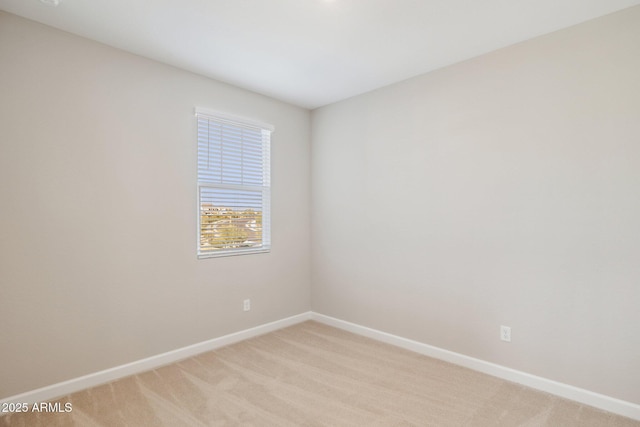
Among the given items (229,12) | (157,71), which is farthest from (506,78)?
(157,71)

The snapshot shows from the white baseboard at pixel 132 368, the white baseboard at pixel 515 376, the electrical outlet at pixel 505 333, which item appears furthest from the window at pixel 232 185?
the electrical outlet at pixel 505 333

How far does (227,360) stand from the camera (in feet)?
9.77

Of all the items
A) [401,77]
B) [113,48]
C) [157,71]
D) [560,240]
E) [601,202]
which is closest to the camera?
[601,202]

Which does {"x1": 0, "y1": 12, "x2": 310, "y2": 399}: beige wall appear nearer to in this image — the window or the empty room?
the empty room

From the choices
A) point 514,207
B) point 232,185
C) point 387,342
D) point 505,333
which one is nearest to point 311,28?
point 232,185

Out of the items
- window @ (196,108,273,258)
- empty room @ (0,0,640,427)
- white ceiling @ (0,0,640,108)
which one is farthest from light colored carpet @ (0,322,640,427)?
white ceiling @ (0,0,640,108)

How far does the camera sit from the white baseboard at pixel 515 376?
7.12 feet

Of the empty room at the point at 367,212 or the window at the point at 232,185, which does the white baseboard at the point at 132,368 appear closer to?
the empty room at the point at 367,212

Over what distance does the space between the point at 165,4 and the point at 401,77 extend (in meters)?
2.14

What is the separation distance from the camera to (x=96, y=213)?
2568mm

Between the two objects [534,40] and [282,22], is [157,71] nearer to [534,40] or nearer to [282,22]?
[282,22]

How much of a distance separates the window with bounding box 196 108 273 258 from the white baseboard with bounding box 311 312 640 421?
1.66 m

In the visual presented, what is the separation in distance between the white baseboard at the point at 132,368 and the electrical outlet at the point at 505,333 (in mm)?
2330

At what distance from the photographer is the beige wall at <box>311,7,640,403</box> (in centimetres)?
220
